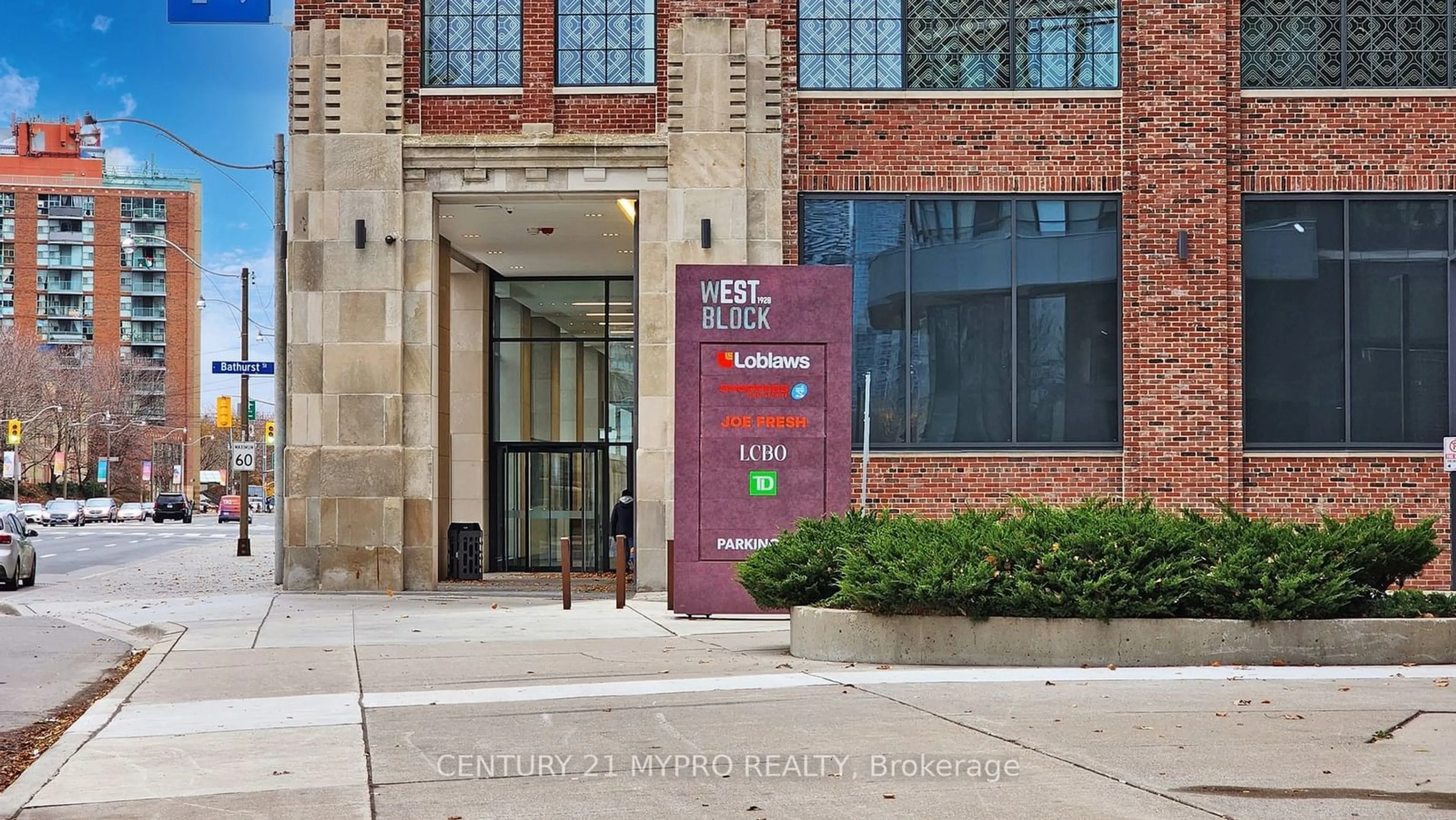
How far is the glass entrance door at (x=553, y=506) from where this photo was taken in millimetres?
30406

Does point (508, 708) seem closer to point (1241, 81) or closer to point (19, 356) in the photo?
point (1241, 81)

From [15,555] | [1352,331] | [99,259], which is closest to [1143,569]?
[1352,331]

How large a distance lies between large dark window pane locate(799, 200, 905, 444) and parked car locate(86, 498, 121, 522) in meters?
77.8

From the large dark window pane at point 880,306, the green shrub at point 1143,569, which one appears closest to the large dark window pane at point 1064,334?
the large dark window pane at point 880,306

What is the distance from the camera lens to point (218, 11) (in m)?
23.0

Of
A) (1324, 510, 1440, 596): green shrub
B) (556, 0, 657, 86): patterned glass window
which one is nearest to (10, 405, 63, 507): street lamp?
(556, 0, 657, 86): patterned glass window

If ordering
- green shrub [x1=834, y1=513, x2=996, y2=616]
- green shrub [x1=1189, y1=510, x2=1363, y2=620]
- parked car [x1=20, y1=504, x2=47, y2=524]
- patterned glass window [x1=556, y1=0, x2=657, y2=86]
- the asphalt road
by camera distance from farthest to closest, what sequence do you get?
parked car [x1=20, y1=504, x2=47, y2=524]
the asphalt road
patterned glass window [x1=556, y1=0, x2=657, y2=86]
green shrub [x1=834, y1=513, x2=996, y2=616]
green shrub [x1=1189, y1=510, x2=1363, y2=620]

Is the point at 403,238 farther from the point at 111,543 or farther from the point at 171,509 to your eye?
the point at 171,509

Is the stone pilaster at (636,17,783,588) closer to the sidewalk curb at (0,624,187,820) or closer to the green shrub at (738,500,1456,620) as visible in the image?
the sidewalk curb at (0,624,187,820)

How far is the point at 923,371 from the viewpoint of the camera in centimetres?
2250

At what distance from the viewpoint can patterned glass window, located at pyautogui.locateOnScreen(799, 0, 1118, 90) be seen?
22859mm

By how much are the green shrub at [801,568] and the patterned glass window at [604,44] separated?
10.7 m

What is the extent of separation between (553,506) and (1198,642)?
1916 centimetres

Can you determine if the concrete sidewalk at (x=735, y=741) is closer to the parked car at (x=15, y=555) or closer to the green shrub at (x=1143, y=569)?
the green shrub at (x=1143, y=569)
